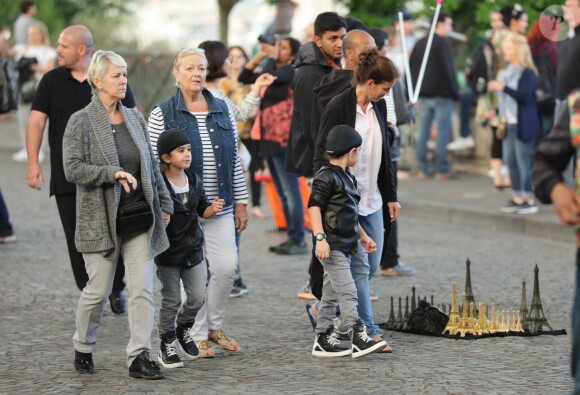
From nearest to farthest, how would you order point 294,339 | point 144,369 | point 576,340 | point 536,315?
point 576,340 < point 144,369 < point 294,339 < point 536,315

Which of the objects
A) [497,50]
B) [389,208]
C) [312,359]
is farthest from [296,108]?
[497,50]

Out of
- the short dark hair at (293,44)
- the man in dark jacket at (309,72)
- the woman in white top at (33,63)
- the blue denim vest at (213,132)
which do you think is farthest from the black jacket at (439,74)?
the blue denim vest at (213,132)

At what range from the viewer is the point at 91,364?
750 centimetres

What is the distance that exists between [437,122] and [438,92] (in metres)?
0.39

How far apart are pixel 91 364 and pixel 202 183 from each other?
1.15m

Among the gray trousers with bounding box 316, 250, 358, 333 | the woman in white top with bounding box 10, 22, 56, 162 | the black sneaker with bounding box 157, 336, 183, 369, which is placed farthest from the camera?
the woman in white top with bounding box 10, 22, 56, 162

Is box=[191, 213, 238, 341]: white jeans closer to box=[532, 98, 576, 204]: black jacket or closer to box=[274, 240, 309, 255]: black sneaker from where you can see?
box=[532, 98, 576, 204]: black jacket

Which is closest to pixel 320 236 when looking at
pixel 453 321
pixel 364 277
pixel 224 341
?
pixel 364 277

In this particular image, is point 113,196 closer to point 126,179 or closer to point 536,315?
point 126,179

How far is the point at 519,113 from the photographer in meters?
14.3

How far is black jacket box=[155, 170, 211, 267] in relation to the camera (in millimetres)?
7508

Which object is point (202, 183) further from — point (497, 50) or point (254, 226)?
point (497, 50)

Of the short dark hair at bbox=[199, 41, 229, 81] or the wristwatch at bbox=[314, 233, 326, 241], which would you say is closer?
the wristwatch at bbox=[314, 233, 326, 241]

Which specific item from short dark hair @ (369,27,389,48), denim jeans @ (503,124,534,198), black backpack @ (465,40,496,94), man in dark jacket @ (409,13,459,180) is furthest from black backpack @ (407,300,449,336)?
man in dark jacket @ (409,13,459,180)
